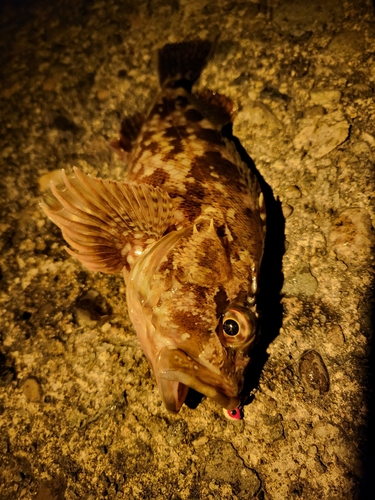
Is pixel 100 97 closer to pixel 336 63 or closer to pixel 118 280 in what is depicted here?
pixel 118 280

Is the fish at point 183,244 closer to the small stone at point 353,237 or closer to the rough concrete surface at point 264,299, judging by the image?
the rough concrete surface at point 264,299

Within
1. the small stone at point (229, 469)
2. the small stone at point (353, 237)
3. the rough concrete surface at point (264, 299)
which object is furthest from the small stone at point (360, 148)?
the small stone at point (229, 469)

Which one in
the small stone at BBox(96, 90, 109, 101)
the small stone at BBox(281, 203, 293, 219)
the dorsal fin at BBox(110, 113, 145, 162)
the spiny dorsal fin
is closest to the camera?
the spiny dorsal fin

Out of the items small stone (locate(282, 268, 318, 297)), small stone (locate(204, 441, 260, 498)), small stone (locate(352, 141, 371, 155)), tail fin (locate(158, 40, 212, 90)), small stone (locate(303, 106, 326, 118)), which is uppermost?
tail fin (locate(158, 40, 212, 90))

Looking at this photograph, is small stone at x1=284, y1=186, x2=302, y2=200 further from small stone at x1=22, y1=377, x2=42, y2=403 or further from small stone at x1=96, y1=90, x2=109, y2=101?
small stone at x1=22, y1=377, x2=42, y2=403

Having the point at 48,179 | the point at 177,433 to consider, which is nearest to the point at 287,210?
the point at 177,433

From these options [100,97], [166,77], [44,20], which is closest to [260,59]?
[166,77]

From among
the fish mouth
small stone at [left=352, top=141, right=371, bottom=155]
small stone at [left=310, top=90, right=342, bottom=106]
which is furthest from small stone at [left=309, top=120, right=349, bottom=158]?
the fish mouth

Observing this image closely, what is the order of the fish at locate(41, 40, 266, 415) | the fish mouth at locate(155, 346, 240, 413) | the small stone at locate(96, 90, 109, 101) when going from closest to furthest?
the fish mouth at locate(155, 346, 240, 413), the fish at locate(41, 40, 266, 415), the small stone at locate(96, 90, 109, 101)

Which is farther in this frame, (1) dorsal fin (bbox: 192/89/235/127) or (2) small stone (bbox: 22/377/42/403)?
(1) dorsal fin (bbox: 192/89/235/127)
